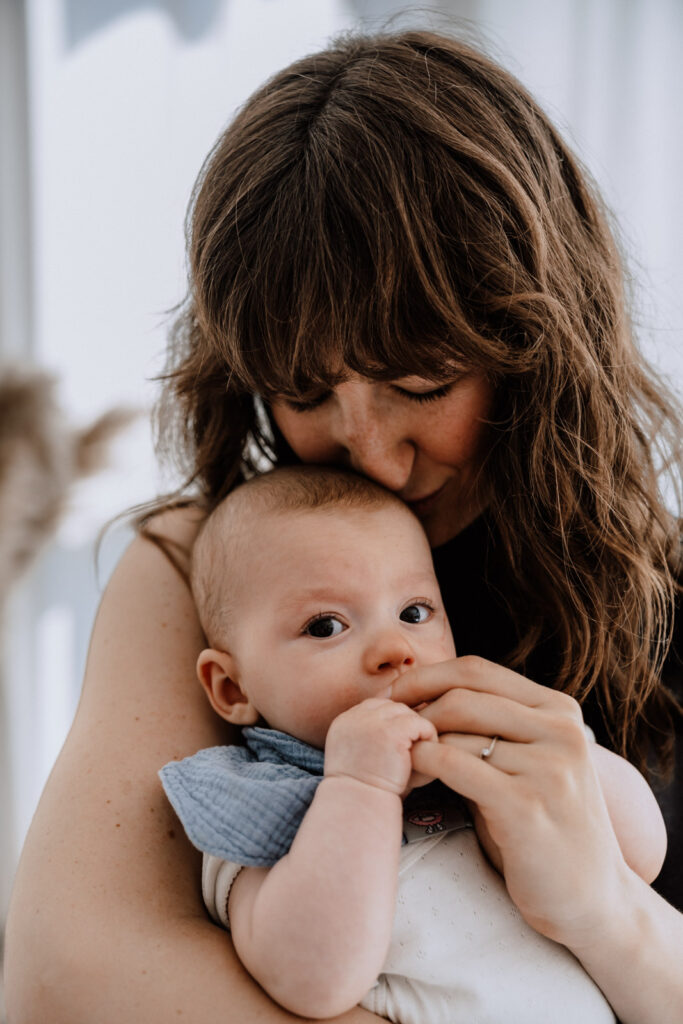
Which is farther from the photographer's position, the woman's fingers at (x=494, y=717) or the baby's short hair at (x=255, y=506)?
the baby's short hair at (x=255, y=506)

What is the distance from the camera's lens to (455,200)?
101 cm

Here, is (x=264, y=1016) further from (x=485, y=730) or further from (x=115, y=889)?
(x=485, y=730)

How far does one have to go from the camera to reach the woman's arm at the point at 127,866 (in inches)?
34.5

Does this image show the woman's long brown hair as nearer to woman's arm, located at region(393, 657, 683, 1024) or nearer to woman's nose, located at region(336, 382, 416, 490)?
woman's nose, located at region(336, 382, 416, 490)

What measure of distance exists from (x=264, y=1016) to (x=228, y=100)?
244 cm

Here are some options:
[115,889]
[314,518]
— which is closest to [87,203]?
[314,518]

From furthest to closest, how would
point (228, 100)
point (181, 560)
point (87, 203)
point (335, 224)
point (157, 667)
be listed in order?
point (87, 203)
point (228, 100)
point (181, 560)
point (157, 667)
point (335, 224)

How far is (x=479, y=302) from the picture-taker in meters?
1.03

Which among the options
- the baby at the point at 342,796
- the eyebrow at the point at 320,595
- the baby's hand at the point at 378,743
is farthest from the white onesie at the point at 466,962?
the eyebrow at the point at 320,595

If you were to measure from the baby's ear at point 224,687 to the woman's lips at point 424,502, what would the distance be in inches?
11.3

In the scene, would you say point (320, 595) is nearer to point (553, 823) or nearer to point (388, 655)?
point (388, 655)

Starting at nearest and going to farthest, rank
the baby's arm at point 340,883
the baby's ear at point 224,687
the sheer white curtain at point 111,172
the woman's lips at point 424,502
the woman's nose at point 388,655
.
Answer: the baby's arm at point 340,883 < the woman's nose at point 388,655 < the baby's ear at point 224,687 < the woman's lips at point 424,502 < the sheer white curtain at point 111,172

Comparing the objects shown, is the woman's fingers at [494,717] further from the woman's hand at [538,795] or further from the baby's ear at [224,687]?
the baby's ear at [224,687]

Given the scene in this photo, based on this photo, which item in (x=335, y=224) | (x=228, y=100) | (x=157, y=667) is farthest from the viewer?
(x=228, y=100)
